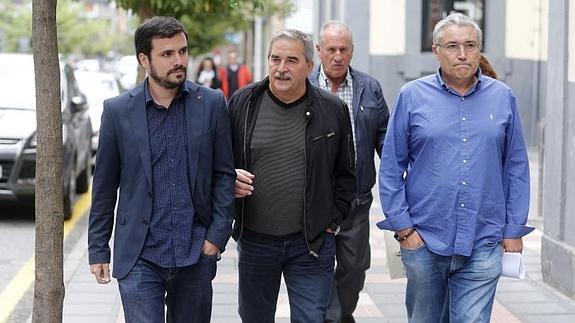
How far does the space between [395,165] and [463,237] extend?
1.41ft

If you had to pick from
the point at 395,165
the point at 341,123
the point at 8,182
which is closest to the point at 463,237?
the point at 395,165

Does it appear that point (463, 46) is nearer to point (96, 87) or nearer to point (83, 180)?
point (83, 180)

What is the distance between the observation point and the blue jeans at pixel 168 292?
4656 mm

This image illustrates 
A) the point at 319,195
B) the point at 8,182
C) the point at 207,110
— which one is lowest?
the point at 8,182

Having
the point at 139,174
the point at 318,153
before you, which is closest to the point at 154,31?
the point at 139,174

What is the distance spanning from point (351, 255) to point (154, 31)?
2.16 meters

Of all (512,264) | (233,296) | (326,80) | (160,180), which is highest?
(326,80)

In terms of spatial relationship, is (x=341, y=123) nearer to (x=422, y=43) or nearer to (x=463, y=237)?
(x=463, y=237)

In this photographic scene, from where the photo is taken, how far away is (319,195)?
16.6ft

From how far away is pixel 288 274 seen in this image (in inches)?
204

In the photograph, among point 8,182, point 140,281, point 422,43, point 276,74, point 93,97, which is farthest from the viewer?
point 422,43

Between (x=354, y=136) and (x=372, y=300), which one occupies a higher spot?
(x=354, y=136)

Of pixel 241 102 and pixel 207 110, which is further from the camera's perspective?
pixel 241 102

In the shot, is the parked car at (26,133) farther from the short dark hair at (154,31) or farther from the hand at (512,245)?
the hand at (512,245)
